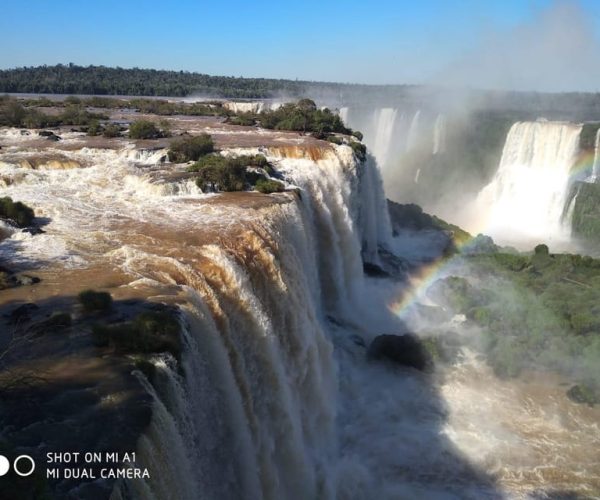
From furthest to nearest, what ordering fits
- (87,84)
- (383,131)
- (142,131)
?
(87,84)
(383,131)
(142,131)

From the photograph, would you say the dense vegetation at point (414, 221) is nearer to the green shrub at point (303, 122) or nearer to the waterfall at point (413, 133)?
the green shrub at point (303, 122)

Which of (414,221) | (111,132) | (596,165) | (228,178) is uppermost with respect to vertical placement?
(111,132)

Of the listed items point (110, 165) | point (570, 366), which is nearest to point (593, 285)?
point (570, 366)

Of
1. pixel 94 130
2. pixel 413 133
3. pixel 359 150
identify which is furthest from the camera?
pixel 413 133

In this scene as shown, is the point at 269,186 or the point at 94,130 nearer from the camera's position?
the point at 269,186

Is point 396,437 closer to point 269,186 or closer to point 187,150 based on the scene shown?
point 269,186

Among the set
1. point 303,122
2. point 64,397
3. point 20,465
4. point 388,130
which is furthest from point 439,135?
point 20,465

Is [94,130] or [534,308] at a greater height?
[94,130]

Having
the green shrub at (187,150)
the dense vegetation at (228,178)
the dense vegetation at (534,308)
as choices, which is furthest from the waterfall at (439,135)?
the dense vegetation at (228,178)
